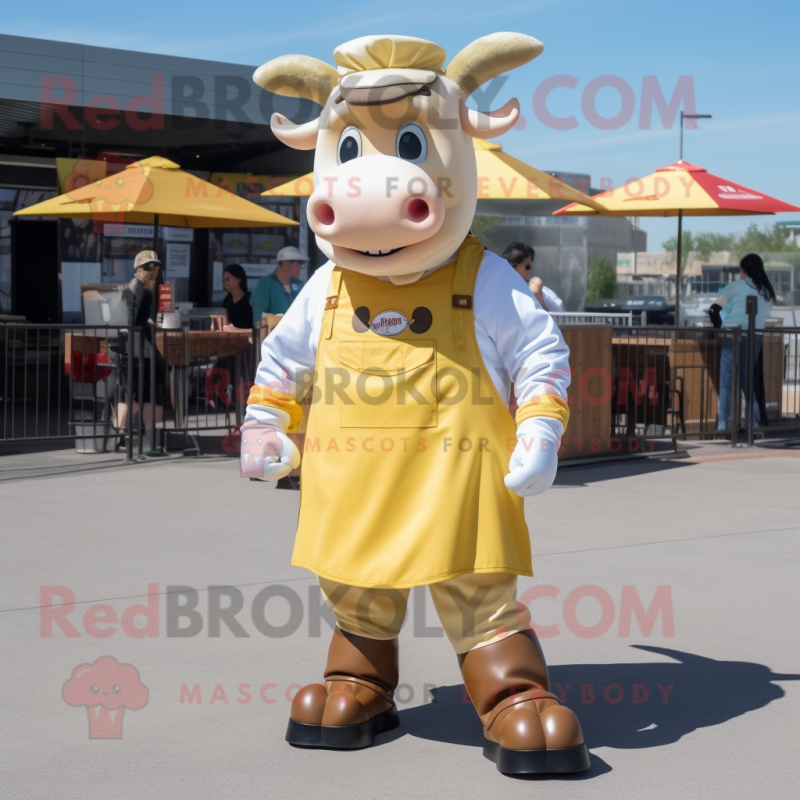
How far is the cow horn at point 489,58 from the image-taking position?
3.82 metres

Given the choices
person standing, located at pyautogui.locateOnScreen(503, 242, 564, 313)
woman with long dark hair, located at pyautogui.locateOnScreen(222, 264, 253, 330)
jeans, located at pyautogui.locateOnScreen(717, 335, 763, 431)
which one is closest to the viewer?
person standing, located at pyautogui.locateOnScreen(503, 242, 564, 313)

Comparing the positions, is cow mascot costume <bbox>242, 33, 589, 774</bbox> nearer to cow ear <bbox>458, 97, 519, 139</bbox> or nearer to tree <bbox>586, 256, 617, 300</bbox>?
cow ear <bbox>458, 97, 519, 139</bbox>

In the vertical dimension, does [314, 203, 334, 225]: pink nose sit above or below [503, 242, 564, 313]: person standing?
below

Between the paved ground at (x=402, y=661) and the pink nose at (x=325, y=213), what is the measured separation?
3.13ft

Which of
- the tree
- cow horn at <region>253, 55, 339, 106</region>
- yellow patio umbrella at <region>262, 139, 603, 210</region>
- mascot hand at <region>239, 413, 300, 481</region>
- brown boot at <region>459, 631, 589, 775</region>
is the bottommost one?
brown boot at <region>459, 631, 589, 775</region>

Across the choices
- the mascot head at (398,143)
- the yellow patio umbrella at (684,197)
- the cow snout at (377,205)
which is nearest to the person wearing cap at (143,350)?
the yellow patio umbrella at (684,197)

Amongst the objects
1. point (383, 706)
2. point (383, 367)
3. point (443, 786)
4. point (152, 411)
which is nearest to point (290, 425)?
point (383, 367)

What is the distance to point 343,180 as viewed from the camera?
3.56 metres

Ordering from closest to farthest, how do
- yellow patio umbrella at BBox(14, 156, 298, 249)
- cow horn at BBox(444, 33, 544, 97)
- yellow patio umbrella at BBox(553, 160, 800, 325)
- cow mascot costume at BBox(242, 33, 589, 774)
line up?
cow mascot costume at BBox(242, 33, 589, 774) < cow horn at BBox(444, 33, 544, 97) < yellow patio umbrella at BBox(14, 156, 298, 249) < yellow patio umbrella at BBox(553, 160, 800, 325)

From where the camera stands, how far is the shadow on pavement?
3.87 m

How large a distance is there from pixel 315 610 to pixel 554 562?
1579 mm

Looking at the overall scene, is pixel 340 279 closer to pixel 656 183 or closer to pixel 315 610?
pixel 315 610

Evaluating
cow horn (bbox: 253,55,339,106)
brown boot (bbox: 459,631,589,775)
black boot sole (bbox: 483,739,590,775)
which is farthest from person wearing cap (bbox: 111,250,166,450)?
black boot sole (bbox: 483,739,590,775)

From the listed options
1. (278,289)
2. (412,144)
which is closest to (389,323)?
(412,144)
